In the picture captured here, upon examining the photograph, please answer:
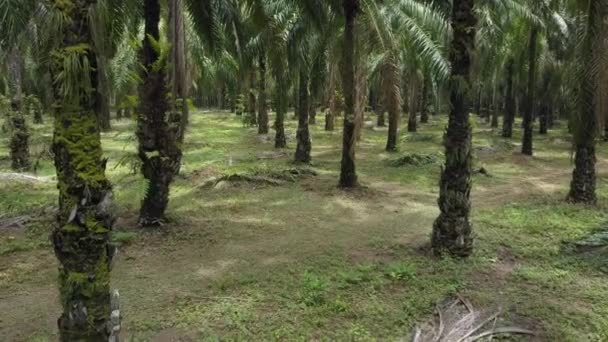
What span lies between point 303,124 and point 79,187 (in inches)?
480

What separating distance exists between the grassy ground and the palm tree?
65.7 inches

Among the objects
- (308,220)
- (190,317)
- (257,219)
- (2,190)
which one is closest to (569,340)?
(190,317)

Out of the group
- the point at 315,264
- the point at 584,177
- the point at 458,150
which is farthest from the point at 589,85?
the point at 315,264

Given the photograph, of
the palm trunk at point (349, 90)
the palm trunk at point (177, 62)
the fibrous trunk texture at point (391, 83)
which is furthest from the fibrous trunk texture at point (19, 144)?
the fibrous trunk texture at point (391, 83)

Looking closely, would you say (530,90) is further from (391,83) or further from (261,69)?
(261,69)

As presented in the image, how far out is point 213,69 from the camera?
84.1 ft

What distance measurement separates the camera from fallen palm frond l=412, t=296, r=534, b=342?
18.0ft

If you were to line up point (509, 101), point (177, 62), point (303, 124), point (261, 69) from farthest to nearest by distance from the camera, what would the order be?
point (509, 101), point (261, 69), point (303, 124), point (177, 62)

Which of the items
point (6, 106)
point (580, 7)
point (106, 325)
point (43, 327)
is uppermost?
point (580, 7)

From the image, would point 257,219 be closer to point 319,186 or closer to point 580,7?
point 319,186

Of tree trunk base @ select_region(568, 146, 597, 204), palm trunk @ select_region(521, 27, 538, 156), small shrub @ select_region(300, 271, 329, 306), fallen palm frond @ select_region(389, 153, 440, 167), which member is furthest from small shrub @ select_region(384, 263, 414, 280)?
palm trunk @ select_region(521, 27, 538, 156)

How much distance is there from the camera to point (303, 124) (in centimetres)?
1571

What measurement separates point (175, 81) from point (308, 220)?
3579 millimetres

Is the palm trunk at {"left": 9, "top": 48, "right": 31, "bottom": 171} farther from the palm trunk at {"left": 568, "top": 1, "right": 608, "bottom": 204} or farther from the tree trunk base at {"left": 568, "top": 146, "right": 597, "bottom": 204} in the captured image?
the tree trunk base at {"left": 568, "top": 146, "right": 597, "bottom": 204}
